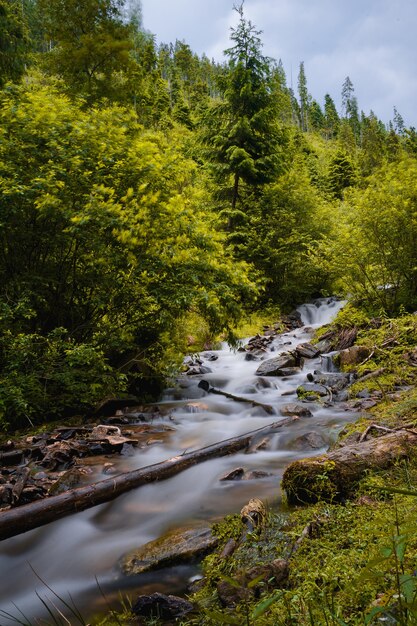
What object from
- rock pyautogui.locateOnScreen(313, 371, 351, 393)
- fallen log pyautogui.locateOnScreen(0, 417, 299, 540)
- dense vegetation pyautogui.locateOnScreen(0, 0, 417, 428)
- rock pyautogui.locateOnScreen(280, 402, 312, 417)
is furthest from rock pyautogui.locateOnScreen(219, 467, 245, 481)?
rock pyautogui.locateOnScreen(313, 371, 351, 393)

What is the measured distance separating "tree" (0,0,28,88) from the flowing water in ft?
35.8

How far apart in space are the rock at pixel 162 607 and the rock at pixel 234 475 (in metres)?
2.56

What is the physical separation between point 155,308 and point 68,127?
11.9 ft

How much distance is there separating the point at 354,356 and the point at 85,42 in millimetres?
Result: 15873

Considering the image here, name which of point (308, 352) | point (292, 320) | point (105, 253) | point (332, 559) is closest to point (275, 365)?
point (308, 352)

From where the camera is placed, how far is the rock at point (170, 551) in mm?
3320

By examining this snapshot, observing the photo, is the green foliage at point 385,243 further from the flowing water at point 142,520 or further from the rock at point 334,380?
the flowing water at point 142,520

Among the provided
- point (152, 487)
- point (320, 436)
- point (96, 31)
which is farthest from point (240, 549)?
point (96, 31)

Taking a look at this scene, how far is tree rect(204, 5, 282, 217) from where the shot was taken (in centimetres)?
1895

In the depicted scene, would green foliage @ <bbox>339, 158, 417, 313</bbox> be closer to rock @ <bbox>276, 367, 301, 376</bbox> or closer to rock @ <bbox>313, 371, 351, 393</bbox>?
rock @ <bbox>276, 367, 301, 376</bbox>

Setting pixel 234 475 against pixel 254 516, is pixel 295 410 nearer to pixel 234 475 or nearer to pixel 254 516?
pixel 234 475

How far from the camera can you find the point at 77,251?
7.77m

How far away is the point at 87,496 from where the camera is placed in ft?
13.9

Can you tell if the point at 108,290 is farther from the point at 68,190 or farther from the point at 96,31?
the point at 96,31
